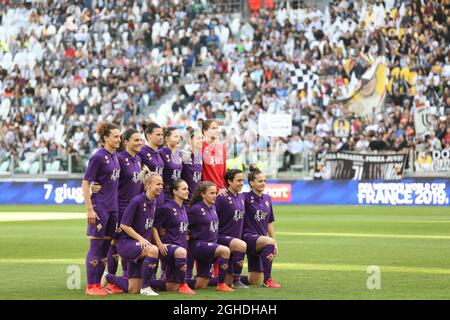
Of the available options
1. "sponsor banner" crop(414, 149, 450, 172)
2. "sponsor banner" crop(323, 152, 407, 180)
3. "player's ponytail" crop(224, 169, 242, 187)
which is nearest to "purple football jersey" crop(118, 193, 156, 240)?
"player's ponytail" crop(224, 169, 242, 187)

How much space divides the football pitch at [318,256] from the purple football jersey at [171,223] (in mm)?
738

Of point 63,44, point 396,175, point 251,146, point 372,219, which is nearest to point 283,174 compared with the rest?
point 251,146

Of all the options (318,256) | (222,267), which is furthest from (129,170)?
(318,256)

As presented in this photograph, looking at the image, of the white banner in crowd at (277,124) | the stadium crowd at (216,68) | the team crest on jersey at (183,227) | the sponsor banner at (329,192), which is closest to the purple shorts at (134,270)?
the team crest on jersey at (183,227)

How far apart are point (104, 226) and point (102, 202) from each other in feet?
1.00

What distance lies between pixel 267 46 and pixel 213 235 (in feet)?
94.8

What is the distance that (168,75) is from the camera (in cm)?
4353

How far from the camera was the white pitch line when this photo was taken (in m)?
29.9

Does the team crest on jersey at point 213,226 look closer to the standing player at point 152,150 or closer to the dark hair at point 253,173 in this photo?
the dark hair at point 253,173

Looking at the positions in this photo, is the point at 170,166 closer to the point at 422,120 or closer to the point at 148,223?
the point at 148,223

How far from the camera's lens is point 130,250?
1303 cm

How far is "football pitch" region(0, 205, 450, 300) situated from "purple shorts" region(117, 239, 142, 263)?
0.47m

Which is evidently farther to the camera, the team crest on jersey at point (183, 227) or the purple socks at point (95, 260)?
the team crest on jersey at point (183, 227)

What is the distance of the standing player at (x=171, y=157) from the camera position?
47.4 ft
